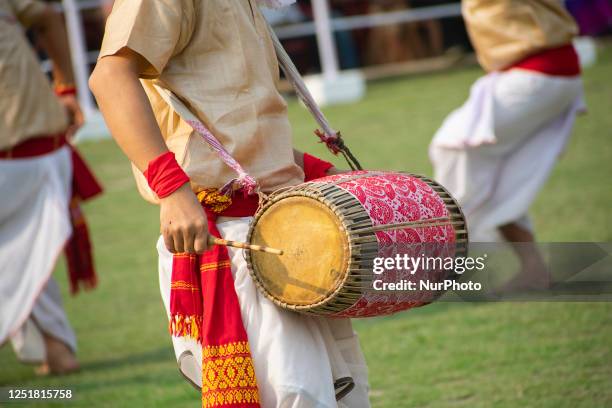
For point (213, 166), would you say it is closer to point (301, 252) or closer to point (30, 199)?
point (301, 252)

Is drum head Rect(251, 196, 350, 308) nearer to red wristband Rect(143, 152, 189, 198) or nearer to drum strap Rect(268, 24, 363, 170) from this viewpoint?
red wristband Rect(143, 152, 189, 198)

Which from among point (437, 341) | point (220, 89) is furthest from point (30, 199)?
point (220, 89)

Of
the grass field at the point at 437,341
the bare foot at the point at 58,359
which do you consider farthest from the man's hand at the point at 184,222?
the bare foot at the point at 58,359

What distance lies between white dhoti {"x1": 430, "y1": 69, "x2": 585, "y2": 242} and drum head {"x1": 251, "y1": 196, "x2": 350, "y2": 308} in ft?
9.12

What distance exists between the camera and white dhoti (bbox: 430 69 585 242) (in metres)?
4.98

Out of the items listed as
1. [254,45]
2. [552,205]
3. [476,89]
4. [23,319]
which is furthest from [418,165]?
[254,45]

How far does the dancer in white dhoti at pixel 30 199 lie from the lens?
4.56 metres

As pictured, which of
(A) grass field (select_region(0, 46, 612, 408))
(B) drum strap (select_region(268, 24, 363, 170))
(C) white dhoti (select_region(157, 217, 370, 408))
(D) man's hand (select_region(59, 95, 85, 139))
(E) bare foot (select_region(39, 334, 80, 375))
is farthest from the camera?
(D) man's hand (select_region(59, 95, 85, 139))

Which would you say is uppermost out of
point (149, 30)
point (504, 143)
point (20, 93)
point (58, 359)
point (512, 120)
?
point (149, 30)

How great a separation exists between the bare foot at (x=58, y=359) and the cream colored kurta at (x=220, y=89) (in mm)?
2380

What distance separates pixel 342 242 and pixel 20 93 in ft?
8.97

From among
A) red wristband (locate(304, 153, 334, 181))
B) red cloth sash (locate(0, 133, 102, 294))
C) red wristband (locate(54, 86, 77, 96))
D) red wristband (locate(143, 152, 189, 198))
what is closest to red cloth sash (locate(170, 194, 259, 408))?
red wristband (locate(143, 152, 189, 198))

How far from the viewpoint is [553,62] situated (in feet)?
16.3

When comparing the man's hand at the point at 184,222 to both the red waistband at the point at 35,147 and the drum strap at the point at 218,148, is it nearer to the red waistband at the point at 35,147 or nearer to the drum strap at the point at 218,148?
the drum strap at the point at 218,148
